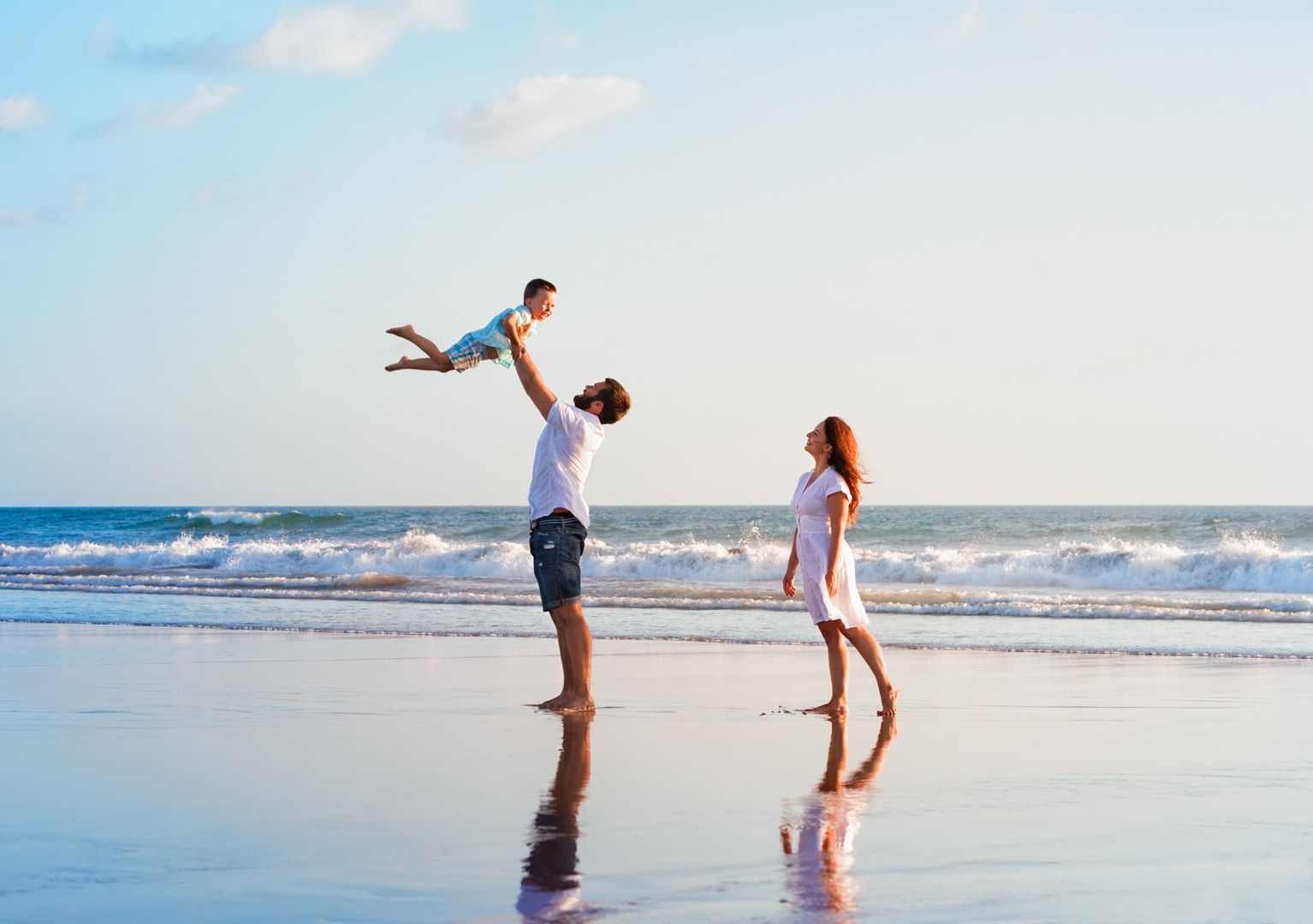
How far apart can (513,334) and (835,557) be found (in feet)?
7.29

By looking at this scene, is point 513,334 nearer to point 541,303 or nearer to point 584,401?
point 541,303

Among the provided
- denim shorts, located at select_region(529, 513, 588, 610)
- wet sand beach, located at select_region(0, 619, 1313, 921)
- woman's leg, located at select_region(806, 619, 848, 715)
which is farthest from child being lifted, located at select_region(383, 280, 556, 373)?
woman's leg, located at select_region(806, 619, 848, 715)

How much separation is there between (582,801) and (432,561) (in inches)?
961

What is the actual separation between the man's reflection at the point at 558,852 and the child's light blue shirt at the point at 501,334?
195cm

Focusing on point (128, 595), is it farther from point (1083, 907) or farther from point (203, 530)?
point (203, 530)

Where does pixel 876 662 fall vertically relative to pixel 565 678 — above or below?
above

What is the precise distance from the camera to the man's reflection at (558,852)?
3.20m

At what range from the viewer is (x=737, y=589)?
1894 cm

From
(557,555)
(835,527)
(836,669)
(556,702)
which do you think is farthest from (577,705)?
(835,527)

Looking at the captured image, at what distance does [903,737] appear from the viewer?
20.1ft

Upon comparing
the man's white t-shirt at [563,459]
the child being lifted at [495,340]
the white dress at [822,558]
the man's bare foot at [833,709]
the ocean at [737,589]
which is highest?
the child being lifted at [495,340]

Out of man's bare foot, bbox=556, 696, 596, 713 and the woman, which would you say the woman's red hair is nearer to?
the woman

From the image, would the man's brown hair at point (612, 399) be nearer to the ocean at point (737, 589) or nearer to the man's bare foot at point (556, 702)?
the man's bare foot at point (556, 702)

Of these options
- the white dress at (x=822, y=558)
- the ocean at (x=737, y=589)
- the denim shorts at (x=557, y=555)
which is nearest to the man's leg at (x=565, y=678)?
the denim shorts at (x=557, y=555)
